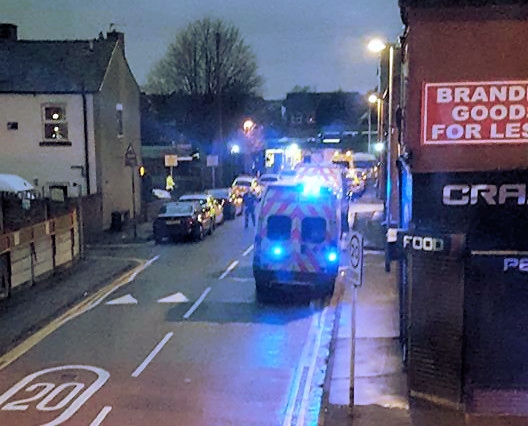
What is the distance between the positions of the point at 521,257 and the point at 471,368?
61.6 inches

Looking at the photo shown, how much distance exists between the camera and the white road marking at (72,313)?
46.5 ft

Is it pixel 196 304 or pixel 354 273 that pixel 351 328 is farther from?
pixel 196 304

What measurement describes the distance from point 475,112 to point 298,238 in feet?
27.9

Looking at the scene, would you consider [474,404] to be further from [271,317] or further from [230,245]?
[230,245]

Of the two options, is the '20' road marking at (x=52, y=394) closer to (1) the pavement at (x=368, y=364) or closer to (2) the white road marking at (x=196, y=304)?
(1) the pavement at (x=368, y=364)

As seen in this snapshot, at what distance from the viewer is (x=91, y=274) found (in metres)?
22.1

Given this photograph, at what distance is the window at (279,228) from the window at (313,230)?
0.34 m

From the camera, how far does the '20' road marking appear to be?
11195 mm

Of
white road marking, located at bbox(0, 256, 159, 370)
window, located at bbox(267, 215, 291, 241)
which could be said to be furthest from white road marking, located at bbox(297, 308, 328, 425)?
white road marking, located at bbox(0, 256, 159, 370)

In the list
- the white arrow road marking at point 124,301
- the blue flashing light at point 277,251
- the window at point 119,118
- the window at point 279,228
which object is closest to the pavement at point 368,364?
the blue flashing light at point 277,251

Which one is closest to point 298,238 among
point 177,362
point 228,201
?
point 177,362

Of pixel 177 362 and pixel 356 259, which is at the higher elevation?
pixel 356 259

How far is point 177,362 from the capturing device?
13508 millimetres

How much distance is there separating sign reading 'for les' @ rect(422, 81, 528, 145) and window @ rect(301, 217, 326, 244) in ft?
26.3
